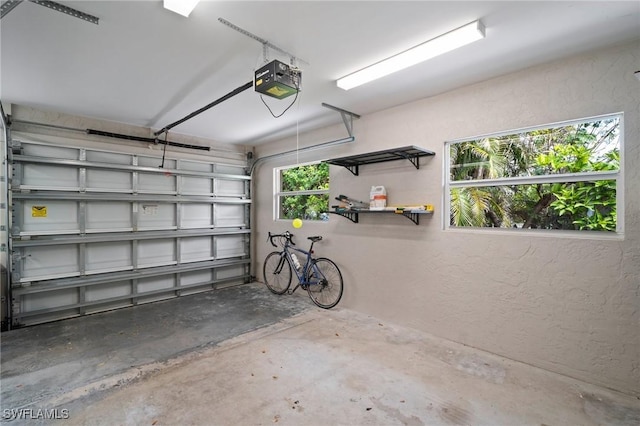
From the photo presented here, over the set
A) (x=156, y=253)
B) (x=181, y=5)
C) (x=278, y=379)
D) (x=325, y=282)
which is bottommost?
(x=278, y=379)

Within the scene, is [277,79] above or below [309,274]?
above

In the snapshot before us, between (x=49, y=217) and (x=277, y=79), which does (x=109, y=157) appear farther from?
(x=277, y=79)

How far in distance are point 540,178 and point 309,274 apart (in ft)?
9.56

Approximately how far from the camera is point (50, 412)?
1952 millimetres

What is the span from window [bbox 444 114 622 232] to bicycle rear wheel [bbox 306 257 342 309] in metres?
1.71

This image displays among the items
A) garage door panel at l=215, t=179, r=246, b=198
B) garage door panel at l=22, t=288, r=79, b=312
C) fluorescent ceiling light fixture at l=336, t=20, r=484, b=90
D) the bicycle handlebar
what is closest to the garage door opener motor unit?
fluorescent ceiling light fixture at l=336, t=20, r=484, b=90

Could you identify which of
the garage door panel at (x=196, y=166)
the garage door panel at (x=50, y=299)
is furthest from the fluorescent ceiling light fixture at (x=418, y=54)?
the garage door panel at (x=50, y=299)

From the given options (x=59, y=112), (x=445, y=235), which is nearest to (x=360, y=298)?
(x=445, y=235)

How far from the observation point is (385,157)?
3.46 meters

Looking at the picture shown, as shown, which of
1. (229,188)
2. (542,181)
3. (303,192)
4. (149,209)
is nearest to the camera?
(542,181)

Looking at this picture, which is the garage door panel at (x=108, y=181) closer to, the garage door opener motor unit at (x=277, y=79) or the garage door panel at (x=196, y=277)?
the garage door panel at (x=196, y=277)

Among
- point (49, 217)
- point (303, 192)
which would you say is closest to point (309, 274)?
point (303, 192)

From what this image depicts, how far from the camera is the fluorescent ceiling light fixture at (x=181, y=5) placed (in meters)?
1.72

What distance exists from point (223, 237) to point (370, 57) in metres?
3.92
